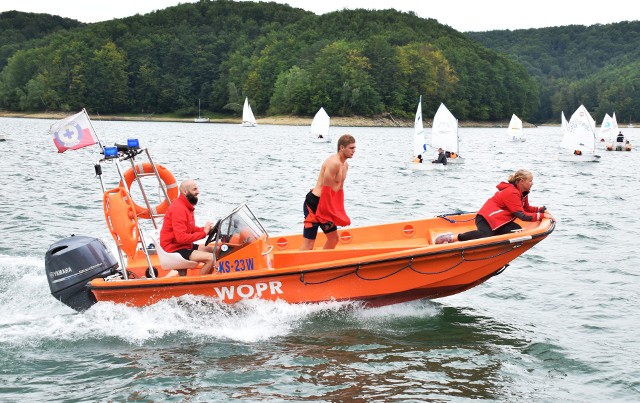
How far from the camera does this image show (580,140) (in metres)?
46.6

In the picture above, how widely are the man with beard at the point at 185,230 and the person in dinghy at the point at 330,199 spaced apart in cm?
146

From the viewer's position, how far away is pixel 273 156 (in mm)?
47594

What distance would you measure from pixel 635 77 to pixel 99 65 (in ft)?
397

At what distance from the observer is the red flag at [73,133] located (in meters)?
10.2

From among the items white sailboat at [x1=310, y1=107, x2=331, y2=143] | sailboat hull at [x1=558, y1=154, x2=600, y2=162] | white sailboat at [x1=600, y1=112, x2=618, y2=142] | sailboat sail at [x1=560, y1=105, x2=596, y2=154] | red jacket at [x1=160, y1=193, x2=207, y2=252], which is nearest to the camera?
red jacket at [x1=160, y1=193, x2=207, y2=252]

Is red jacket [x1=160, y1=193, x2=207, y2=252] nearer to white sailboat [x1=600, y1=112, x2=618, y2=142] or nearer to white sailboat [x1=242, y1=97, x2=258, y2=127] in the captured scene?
white sailboat [x1=600, y1=112, x2=618, y2=142]

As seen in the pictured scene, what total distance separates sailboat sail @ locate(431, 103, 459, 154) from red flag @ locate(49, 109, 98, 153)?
30650mm

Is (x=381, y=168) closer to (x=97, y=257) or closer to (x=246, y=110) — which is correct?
(x=97, y=257)

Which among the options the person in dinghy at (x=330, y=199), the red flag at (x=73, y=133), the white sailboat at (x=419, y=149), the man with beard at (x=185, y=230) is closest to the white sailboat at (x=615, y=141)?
the white sailboat at (x=419, y=149)

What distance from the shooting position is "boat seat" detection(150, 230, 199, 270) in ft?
33.0

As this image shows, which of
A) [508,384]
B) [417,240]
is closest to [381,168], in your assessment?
[417,240]

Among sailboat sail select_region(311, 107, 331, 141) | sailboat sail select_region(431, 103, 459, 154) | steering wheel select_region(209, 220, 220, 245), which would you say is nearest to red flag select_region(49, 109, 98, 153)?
steering wheel select_region(209, 220, 220, 245)

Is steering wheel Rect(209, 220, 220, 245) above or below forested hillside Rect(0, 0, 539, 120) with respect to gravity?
below

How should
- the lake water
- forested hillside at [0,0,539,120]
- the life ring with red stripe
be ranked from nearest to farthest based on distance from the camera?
the lake water < the life ring with red stripe < forested hillside at [0,0,539,120]
